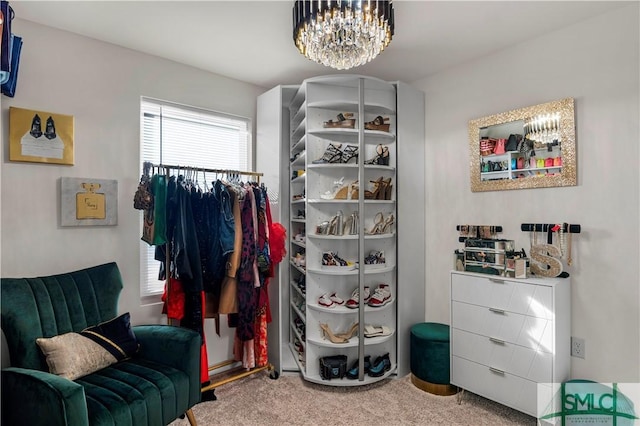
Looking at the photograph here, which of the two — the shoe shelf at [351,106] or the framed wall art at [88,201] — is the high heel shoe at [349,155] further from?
the framed wall art at [88,201]

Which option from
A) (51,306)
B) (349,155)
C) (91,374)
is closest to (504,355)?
(349,155)

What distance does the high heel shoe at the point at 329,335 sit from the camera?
2869 mm

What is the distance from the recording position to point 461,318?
2.67m

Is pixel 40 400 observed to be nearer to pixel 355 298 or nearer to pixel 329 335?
pixel 329 335

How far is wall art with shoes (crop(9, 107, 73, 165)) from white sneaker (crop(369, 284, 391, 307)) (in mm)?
2400

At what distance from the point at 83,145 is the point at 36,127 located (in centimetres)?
27

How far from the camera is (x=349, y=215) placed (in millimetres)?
3010

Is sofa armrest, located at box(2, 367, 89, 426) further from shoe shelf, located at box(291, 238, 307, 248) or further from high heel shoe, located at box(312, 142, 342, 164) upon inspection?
high heel shoe, located at box(312, 142, 342, 164)

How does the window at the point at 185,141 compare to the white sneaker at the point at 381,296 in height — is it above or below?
above

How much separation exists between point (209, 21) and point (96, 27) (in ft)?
2.56

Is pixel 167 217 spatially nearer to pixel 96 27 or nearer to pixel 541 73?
pixel 96 27

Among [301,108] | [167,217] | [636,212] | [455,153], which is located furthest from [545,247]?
[167,217]

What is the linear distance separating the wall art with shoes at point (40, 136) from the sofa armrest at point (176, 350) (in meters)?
1.28

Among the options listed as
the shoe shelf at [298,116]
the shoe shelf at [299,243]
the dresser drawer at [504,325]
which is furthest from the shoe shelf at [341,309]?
the shoe shelf at [298,116]
